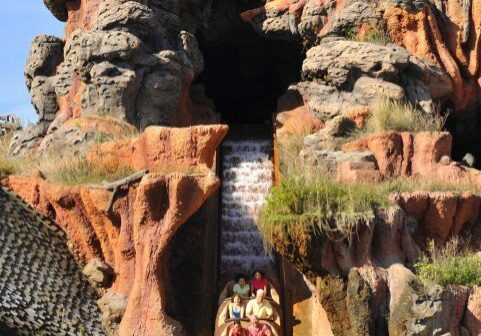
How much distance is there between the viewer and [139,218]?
12.0 metres

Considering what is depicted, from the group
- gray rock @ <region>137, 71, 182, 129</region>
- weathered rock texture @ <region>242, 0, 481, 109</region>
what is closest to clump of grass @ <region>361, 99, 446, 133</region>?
weathered rock texture @ <region>242, 0, 481, 109</region>

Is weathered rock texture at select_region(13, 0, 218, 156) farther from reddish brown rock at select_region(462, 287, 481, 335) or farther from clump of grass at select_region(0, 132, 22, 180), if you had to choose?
reddish brown rock at select_region(462, 287, 481, 335)

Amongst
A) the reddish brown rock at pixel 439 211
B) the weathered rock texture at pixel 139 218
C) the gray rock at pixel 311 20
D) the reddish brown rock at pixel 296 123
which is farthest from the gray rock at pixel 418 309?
the gray rock at pixel 311 20

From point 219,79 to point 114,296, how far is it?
959 cm

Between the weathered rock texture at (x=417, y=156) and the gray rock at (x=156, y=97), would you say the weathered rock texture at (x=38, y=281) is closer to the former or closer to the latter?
the gray rock at (x=156, y=97)

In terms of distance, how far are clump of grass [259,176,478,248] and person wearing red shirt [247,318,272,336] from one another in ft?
3.95

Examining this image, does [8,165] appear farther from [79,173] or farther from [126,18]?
[126,18]

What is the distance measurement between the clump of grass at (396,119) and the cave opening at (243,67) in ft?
17.4

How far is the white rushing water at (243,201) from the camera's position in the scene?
46.8 ft

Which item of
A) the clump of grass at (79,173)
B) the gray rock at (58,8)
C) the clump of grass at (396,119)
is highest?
the gray rock at (58,8)

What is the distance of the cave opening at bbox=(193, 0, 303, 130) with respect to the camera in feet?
62.7

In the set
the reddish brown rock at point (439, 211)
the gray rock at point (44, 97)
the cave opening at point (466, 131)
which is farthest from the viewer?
the cave opening at point (466, 131)

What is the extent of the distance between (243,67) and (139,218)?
9.44 meters

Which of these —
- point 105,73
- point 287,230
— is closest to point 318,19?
point 105,73
